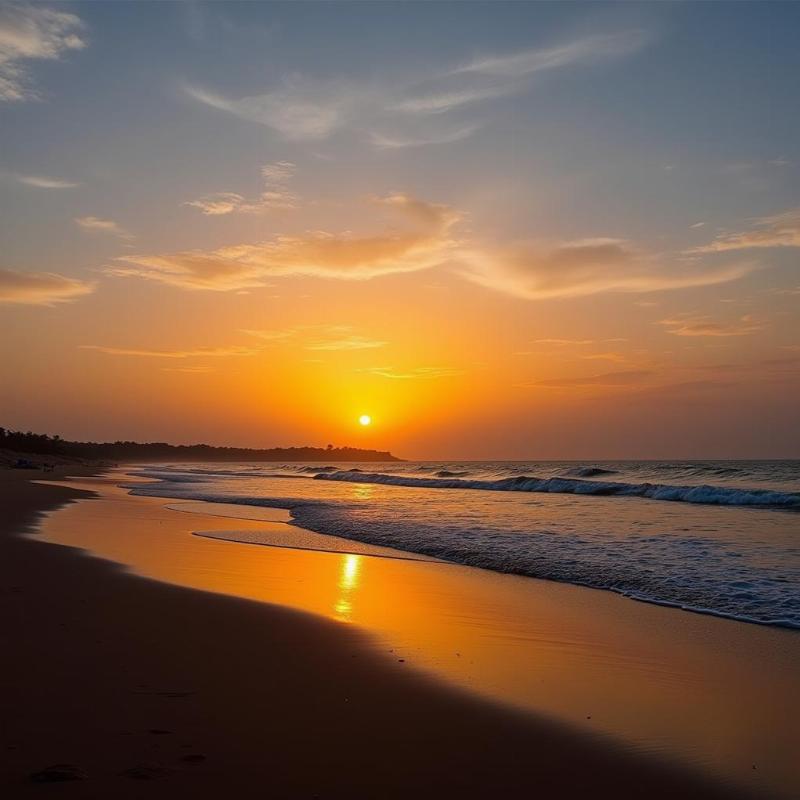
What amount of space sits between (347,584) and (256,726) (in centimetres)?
641

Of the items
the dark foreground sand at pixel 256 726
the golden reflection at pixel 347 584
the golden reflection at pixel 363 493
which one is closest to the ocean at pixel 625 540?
the golden reflection at pixel 347 584

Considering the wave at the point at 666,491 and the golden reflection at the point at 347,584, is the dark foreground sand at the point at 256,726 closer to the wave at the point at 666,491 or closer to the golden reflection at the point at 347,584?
the golden reflection at the point at 347,584

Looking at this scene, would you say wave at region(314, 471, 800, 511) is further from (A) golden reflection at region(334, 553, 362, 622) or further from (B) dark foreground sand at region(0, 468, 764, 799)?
(B) dark foreground sand at region(0, 468, 764, 799)

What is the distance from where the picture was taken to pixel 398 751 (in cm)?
490

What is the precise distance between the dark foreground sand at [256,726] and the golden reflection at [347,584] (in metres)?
1.27

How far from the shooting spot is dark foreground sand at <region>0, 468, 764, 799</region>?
431 centimetres

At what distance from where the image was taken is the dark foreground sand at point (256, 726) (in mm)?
4312

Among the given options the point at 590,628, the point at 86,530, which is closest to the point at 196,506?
the point at 86,530

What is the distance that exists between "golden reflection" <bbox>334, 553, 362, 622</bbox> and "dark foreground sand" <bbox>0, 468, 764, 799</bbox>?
1.27m

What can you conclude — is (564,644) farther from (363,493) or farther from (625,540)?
(363,493)

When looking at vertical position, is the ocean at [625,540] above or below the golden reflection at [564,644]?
above

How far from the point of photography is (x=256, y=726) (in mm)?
5141

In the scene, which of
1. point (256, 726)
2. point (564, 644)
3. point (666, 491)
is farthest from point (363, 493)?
point (256, 726)

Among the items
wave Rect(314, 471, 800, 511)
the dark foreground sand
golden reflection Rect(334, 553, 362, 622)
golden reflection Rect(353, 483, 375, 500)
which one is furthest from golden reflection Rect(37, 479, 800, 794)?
wave Rect(314, 471, 800, 511)
